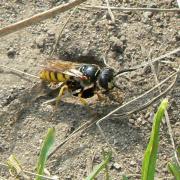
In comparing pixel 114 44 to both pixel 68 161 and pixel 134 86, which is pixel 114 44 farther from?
pixel 68 161

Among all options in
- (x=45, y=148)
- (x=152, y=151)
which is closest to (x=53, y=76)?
(x=45, y=148)

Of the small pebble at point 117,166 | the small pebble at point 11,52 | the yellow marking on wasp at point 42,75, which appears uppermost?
the small pebble at point 11,52

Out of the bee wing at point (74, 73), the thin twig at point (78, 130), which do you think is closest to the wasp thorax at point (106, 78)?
the bee wing at point (74, 73)

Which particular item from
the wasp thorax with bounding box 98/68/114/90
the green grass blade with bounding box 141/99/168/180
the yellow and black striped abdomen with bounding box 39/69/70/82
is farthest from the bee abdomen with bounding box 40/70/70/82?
the green grass blade with bounding box 141/99/168/180

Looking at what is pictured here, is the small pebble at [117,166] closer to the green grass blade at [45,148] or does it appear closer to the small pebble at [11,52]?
the green grass blade at [45,148]

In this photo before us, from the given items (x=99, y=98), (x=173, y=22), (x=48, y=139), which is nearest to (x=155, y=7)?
(x=173, y=22)
